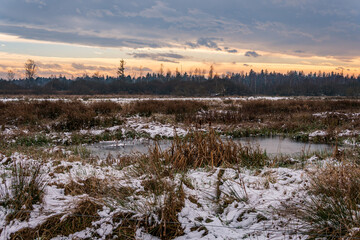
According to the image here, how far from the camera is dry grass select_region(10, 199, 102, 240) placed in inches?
123

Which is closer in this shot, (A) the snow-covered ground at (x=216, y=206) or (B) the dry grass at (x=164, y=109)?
(A) the snow-covered ground at (x=216, y=206)

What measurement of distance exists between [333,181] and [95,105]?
50.5 ft

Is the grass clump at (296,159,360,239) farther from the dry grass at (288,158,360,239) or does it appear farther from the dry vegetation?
the dry vegetation

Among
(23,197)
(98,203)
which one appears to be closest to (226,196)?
(98,203)

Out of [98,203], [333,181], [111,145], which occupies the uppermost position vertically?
[333,181]

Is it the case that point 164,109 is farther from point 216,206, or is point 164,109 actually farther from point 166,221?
point 166,221

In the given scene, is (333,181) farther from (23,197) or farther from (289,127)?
(289,127)

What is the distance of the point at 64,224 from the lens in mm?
3305

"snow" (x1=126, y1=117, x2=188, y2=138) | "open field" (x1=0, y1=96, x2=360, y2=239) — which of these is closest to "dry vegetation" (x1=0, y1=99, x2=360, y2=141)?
"snow" (x1=126, y1=117, x2=188, y2=138)

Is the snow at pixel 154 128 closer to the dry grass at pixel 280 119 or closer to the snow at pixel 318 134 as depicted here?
the dry grass at pixel 280 119

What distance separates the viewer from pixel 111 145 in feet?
34.5

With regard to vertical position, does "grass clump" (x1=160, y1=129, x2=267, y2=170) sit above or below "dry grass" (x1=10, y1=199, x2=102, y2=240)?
above

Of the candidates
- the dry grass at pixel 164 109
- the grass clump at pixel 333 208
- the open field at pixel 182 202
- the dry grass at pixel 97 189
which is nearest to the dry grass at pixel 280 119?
the dry grass at pixel 164 109

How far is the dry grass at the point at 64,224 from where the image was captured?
314 centimetres
